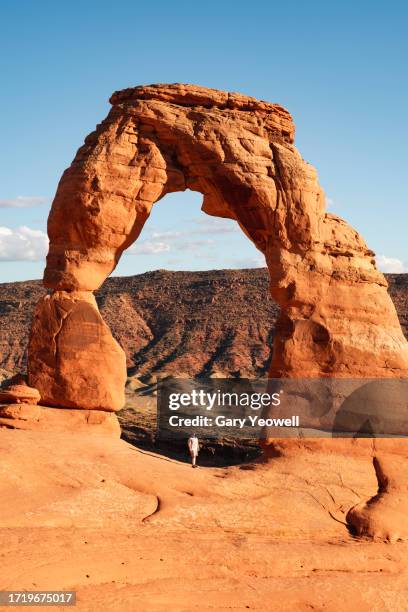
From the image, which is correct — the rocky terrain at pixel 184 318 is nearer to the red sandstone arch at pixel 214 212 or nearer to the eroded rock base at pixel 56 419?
the red sandstone arch at pixel 214 212

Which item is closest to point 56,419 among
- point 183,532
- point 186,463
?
point 186,463

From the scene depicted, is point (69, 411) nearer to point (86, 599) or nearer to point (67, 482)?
point (67, 482)

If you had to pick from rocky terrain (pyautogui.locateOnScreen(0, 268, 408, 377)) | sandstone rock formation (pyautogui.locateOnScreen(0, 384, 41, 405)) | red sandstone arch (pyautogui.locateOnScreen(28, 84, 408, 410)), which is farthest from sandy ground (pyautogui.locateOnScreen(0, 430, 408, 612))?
rocky terrain (pyautogui.locateOnScreen(0, 268, 408, 377))

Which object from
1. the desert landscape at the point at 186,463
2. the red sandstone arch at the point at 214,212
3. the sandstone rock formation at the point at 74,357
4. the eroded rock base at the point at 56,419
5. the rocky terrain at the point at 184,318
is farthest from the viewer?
the rocky terrain at the point at 184,318

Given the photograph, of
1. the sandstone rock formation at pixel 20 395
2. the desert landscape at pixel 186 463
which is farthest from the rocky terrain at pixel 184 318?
the sandstone rock formation at pixel 20 395

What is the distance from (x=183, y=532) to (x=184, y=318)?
50.4m

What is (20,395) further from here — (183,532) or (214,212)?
(214,212)

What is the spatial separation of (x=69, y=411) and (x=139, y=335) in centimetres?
4711

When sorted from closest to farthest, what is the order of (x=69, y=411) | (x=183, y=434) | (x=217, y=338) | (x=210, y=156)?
(x=69, y=411)
(x=210, y=156)
(x=183, y=434)
(x=217, y=338)

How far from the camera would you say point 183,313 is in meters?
63.6

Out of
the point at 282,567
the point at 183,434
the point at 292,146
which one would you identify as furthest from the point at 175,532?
the point at 183,434

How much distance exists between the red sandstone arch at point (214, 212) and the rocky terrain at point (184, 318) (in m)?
38.7

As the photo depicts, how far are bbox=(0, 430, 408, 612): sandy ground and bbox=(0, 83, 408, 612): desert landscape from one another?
3 centimetres

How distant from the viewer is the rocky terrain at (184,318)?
57.5m
